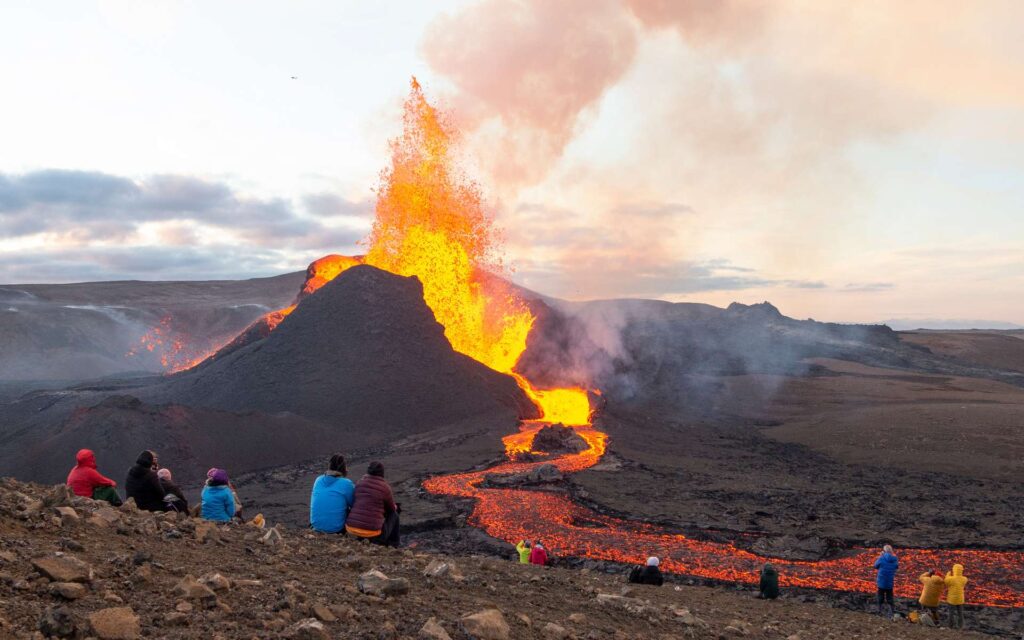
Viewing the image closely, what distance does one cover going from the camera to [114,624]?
4312 mm

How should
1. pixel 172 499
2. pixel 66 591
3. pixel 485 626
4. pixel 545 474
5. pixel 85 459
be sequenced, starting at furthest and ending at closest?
pixel 545 474
pixel 172 499
pixel 85 459
pixel 485 626
pixel 66 591

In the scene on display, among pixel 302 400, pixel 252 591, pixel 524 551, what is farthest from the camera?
pixel 302 400

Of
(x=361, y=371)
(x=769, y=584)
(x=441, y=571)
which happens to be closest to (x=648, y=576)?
(x=769, y=584)

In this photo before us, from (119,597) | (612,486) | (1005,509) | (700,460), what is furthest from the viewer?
(700,460)

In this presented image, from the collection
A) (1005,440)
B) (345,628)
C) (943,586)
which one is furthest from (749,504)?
(345,628)

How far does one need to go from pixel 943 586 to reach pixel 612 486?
13508 mm

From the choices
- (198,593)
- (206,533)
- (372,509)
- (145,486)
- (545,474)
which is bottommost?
(545,474)

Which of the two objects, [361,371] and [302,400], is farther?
[361,371]

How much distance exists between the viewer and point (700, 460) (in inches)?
1351

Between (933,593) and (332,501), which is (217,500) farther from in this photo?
(933,593)

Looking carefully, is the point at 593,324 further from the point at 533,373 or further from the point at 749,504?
the point at 749,504

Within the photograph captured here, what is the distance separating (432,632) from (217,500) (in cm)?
608

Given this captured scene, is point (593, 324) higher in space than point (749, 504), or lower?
higher

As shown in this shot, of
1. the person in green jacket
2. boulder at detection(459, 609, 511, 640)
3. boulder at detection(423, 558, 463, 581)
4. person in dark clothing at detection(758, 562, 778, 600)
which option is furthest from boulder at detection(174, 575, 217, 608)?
the person in green jacket
